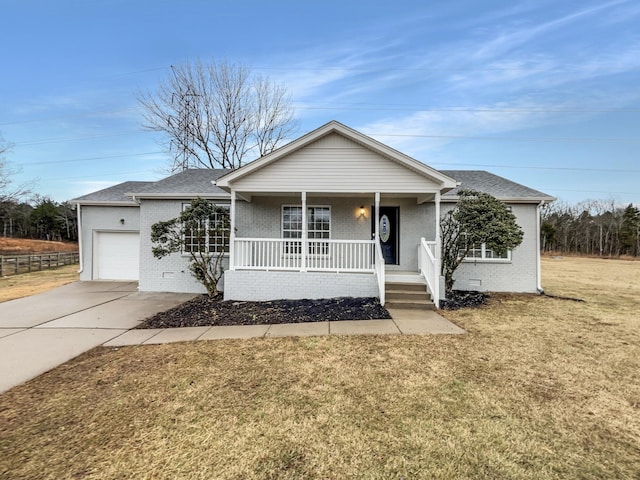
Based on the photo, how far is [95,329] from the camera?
20.8 ft

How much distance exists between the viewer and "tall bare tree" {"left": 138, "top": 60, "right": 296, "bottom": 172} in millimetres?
20875

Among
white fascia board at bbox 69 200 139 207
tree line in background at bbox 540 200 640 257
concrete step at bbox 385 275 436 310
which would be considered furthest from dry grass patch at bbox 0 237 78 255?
tree line in background at bbox 540 200 640 257

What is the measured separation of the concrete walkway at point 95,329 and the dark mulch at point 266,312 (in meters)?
0.33

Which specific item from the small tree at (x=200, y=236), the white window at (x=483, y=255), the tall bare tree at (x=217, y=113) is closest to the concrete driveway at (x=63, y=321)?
the small tree at (x=200, y=236)

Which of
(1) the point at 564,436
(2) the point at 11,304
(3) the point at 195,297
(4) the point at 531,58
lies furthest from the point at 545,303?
(2) the point at 11,304

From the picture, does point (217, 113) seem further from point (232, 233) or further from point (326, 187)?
point (326, 187)

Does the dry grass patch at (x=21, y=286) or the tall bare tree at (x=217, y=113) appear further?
the tall bare tree at (x=217, y=113)

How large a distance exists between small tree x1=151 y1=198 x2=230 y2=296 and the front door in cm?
524

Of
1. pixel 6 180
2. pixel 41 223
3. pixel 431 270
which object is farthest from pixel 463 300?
pixel 41 223

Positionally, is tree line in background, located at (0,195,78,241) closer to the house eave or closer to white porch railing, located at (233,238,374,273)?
white porch railing, located at (233,238,374,273)

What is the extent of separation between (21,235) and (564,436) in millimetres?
59821

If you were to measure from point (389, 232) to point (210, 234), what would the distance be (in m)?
6.03

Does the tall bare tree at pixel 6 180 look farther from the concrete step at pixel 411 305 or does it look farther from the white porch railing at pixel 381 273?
the concrete step at pixel 411 305

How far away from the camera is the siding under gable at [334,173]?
8727 millimetres
